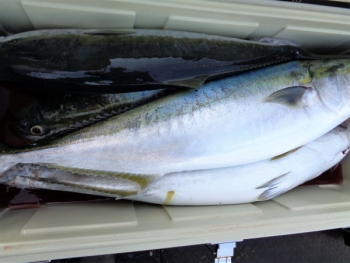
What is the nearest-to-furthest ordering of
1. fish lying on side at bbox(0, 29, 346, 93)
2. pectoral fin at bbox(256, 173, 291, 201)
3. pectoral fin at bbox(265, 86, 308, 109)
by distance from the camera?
fish lying on side at bbox(0, 29, 346, 93) → pectoral fin at bbox(265, 86, 308, 109) → pectoral fin at bbox(256, 173, 291, 201)

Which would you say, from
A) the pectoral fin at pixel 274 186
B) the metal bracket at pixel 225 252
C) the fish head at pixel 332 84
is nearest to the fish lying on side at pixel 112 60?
the fish head at pixel 332 84

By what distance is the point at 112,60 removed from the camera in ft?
3.08

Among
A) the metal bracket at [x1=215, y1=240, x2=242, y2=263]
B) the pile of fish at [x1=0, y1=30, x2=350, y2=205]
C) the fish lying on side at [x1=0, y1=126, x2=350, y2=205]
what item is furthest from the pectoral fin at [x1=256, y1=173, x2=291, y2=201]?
the metal bracket at [x1=215, y1=240, x2=242, y2=263]

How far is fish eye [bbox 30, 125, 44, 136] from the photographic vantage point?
1.10 meters

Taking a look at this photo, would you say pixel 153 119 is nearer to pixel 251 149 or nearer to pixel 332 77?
pixel 251 149

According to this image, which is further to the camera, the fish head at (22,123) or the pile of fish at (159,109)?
the fish head at (22,123)

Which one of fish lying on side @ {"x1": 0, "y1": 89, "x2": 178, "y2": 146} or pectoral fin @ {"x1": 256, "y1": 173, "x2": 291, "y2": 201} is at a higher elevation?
fish lying on side @ {"x1": 0, "y1": 89, "x2": 178, "y2": 146}

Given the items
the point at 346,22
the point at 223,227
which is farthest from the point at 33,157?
the point at 346,22

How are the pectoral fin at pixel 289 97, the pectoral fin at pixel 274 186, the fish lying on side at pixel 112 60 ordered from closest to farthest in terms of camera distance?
the fish lying on side at pixel 112 60 < the pectoral fin at pixel 289 97 < the pectoral fin at pixel 274 186

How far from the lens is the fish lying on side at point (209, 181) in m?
1.12

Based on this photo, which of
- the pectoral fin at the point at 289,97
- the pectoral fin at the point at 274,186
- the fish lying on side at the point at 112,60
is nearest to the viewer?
the fish lying on side at the point at 112,60

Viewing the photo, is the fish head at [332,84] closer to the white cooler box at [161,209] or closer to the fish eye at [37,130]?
the white cooler box at [161,209]

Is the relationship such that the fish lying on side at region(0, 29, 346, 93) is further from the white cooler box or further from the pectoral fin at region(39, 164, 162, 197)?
the pectoral fin at region(39, 164, 162, 197)

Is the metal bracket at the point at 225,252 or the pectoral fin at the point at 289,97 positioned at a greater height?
the pectoral fin at the point at 289,97
